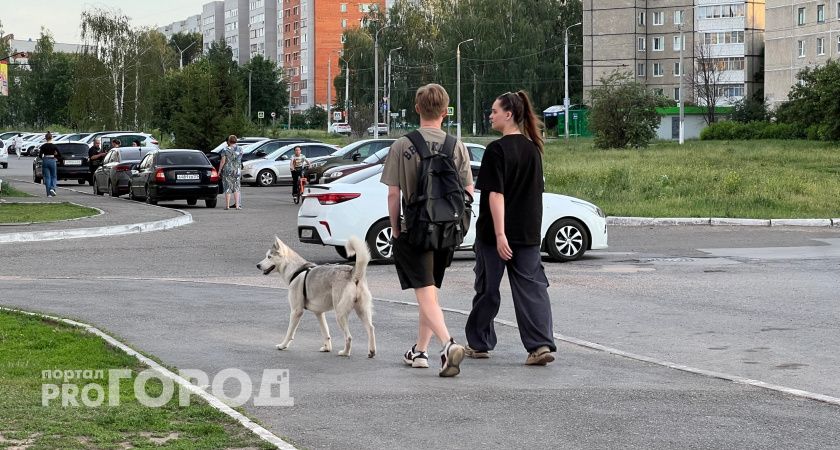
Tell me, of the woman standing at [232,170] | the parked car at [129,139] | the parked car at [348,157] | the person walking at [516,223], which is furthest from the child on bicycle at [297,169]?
the person walking at [516,223]

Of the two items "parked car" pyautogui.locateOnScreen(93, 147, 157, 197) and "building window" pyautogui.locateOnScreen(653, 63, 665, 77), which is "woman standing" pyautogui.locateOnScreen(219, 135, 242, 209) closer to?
"parked car" pyautogui.locateOnScreen(93, 147, 157, 197)

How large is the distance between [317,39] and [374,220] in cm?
15054

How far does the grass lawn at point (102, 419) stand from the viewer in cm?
608

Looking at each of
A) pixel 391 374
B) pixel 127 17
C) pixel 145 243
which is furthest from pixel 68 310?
pixel 127 17

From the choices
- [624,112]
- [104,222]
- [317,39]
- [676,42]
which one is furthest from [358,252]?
[317,39]

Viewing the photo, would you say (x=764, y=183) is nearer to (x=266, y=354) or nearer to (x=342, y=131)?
(x=266, y=354)

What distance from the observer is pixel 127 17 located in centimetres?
9556

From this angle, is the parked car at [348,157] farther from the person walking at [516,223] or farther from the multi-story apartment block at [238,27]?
the multi-story apartment block at [238,27]

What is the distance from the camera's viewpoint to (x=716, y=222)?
23969mm

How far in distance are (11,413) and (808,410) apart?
176 inches

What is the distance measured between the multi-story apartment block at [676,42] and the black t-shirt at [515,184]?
10365cm

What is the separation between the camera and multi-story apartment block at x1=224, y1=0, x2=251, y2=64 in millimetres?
188000

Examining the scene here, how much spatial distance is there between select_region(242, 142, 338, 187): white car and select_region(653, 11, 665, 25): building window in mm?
75296

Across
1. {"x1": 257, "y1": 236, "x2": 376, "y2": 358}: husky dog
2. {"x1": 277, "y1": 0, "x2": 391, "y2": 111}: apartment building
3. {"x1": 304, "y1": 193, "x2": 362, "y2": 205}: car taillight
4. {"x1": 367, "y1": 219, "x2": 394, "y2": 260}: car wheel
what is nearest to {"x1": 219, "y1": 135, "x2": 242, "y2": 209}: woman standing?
{"x1": 304, "y1": 193, "x2": 362, "y2": 205}: car taillight
